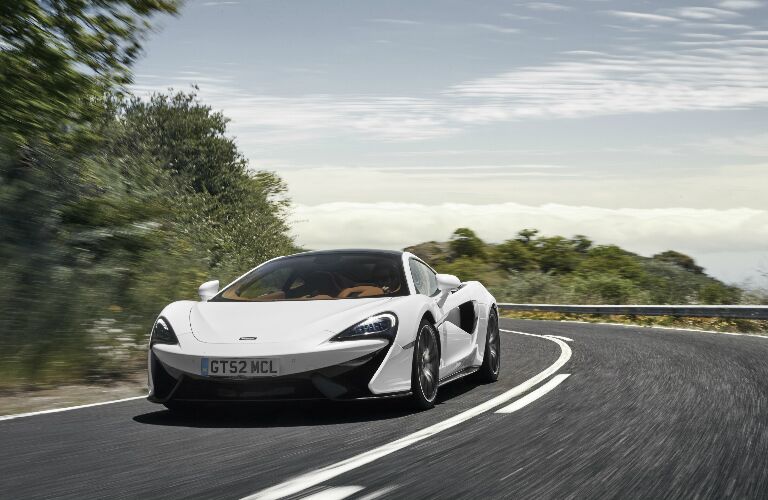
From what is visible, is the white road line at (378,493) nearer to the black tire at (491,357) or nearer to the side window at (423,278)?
the side window at (423,278)

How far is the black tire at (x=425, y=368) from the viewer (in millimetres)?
7402

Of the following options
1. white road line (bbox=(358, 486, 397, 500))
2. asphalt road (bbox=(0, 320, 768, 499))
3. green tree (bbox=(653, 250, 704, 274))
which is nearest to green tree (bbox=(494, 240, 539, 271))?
green tree (bbox=(653, 250, 704, 274))

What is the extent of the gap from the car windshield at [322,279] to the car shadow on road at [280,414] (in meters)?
0.91

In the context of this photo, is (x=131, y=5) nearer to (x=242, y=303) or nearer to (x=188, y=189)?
(x=242, y=303)

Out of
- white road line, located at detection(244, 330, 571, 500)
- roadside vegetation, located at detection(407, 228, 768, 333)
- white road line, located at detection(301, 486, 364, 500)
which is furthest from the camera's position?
roadside vegetation, located at detection(407, 228, 768, 333)

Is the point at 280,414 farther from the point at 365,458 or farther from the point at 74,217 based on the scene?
the point at 74,217

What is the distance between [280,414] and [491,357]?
10.3 ft

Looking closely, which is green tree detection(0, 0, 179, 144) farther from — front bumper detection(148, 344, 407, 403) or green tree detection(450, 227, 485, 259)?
green tree detection(450, 227, 485, 259)

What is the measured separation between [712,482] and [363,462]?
5.83 ft

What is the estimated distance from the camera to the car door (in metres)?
8.36

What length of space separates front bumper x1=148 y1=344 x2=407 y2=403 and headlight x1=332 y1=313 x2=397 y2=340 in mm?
120

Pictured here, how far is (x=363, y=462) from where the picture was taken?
5.35m

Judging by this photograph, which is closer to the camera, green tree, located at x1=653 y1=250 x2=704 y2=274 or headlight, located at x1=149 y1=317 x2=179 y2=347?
headlight, located at x1=149 y1=317 x2=179 y2=347

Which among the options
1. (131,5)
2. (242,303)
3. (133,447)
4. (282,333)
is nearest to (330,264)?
(242,303)
